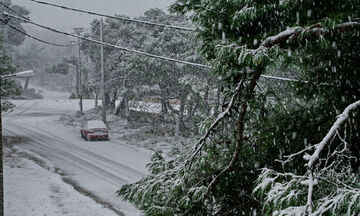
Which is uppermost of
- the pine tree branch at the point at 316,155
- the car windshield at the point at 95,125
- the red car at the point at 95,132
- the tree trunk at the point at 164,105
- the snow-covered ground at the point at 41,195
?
the pine tree branch at the point at 316,155

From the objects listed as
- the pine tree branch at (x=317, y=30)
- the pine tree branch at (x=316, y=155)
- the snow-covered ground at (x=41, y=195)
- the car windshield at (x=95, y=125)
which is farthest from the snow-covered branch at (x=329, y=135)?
the car windshield at (x=95, y=125)

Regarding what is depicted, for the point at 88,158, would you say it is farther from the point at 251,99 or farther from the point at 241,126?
the point at 241,126

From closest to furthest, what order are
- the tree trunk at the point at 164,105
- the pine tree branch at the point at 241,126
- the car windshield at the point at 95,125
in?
the pine tree branch at the point at 241,126 → the tree trunk at the point at 164,105 → the car windshield at the point at 95,125

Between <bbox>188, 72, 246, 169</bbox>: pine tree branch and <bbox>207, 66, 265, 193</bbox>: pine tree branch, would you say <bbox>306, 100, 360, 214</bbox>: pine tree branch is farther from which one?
<bbox>188, 72, 246, 169</bbox>: pine tree branch

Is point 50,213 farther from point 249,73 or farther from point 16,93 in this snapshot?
point 16,93

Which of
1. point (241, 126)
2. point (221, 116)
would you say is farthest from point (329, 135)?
point (221, 116)

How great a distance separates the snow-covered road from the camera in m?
14.7

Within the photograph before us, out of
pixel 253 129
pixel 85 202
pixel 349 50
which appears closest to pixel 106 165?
pixel 85 202

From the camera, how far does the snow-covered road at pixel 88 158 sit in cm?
1470

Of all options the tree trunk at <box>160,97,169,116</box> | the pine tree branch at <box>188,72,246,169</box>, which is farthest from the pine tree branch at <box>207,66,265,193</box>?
the tree trunk at <box>160,97,169,116</box>

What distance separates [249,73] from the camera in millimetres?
4258

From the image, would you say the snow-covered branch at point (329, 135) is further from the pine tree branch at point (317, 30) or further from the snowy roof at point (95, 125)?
the snowy roof at point (95, 125)

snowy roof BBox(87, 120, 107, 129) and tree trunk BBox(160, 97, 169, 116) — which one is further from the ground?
tree trunk BBox(160, 97, 169, 116)

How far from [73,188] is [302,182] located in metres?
13.6
